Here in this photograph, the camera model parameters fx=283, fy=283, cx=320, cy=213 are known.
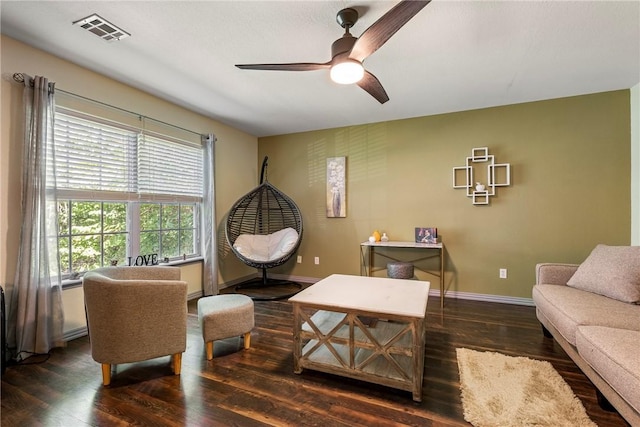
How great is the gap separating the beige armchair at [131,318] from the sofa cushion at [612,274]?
118 inches

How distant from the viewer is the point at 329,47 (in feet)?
7.36

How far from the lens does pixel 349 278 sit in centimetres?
259

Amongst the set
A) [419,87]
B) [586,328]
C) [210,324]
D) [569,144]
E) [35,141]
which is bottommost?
[210,324]

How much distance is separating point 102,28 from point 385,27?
1985 mm

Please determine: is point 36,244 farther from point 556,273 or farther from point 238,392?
point 556,273

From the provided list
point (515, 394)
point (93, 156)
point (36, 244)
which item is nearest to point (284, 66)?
point (93, 156)

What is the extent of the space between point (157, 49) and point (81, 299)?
229 centimetres

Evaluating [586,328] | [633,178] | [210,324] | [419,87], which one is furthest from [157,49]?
[633,178]

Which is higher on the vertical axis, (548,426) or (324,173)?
(324,173)

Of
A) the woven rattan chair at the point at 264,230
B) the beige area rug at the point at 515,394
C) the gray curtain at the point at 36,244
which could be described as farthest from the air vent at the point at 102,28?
the beige area rug at the point at 515,394

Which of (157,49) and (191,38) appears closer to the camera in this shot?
(191,38)

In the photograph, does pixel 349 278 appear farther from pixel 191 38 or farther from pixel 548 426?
pixel 191 38

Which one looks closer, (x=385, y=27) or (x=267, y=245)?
(x=385, y=27)

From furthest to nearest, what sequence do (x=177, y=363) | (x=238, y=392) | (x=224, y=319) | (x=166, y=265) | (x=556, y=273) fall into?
(x=166, y=265) < (x=556, y=273) < (x=224, y=319) < (x=177, y=363) < (x=238, y=392)
